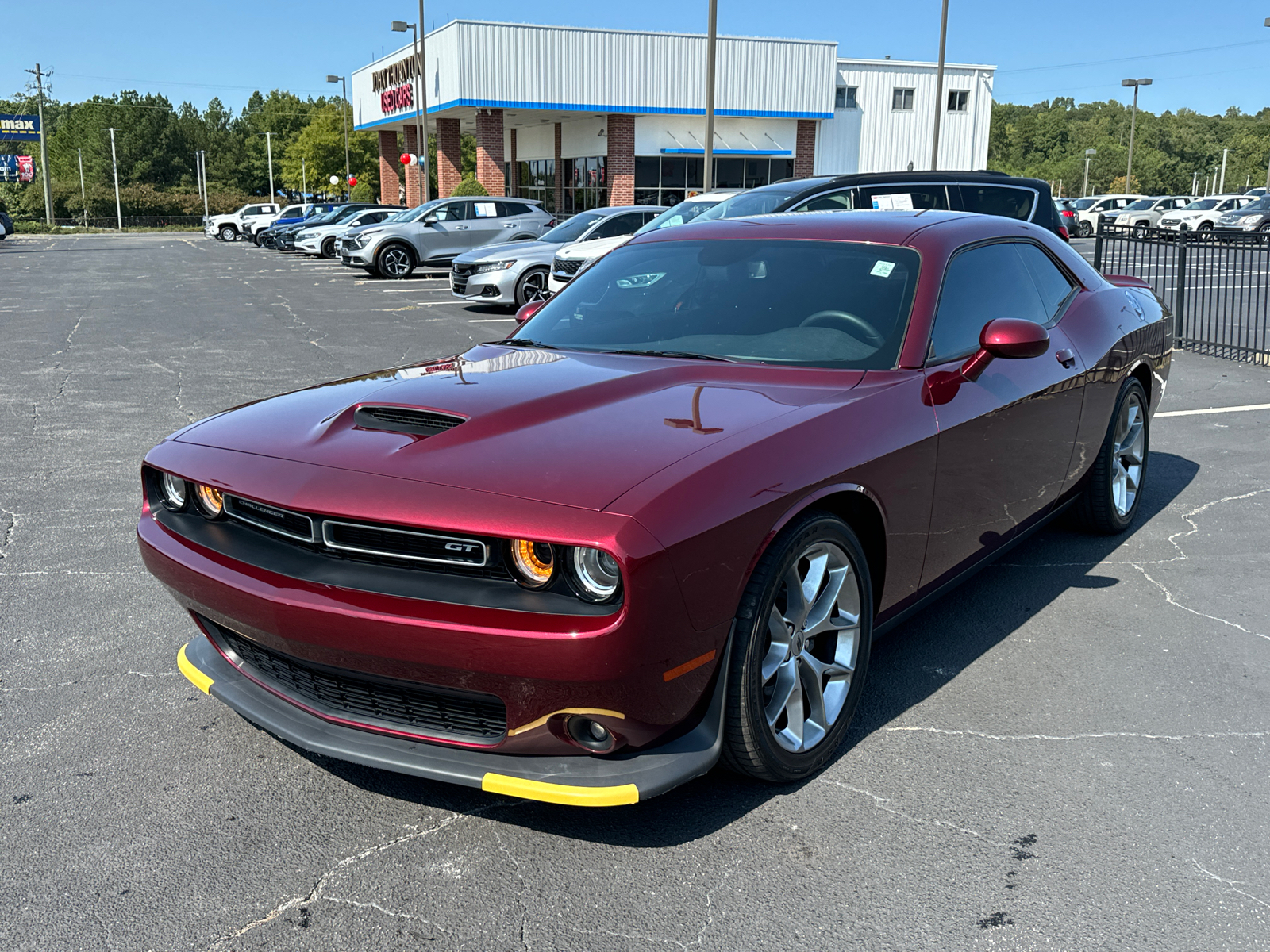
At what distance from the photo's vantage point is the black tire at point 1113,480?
512cm

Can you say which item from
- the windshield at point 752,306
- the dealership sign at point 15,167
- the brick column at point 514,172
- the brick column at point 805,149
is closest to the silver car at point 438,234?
the windshield at point 752,306

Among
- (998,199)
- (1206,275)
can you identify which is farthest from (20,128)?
(1206,275)

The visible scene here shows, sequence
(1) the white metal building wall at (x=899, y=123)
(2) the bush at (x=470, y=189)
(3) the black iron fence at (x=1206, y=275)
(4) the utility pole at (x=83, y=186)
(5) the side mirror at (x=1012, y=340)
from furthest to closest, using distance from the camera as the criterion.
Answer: (4) the utility pole at (x=83, y=186) < (1) the white metal building wall at (x=899, y=123) < (2) the bush at (x=470, y=189) < (3) the black iron fence at (x=1206, y=275) < (5) the side mirror at (x=1012, y=340)

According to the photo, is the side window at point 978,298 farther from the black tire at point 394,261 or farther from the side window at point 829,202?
the black tire at point 394,261

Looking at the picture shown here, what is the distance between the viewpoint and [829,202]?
11.9 meters

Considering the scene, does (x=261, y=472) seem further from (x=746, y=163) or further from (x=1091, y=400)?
(x=746, y=163)

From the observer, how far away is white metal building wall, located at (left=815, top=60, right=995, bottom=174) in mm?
46125

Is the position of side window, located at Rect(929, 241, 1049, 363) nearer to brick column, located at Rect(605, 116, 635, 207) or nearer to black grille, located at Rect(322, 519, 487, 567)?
black grille, located at Rect(322, 519, 487, 567)

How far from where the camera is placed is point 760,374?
11.6ft

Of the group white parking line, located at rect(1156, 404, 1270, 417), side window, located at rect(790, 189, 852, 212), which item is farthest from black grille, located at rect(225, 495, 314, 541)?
side window, located at rect(790, 189, 852, 212)

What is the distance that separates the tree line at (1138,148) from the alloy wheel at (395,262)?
10985cm

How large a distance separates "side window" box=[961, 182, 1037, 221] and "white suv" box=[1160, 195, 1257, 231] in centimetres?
3606

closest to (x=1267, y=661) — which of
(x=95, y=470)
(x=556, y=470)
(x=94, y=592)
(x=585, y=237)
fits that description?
(x=556, y=470)

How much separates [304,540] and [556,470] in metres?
0.71
